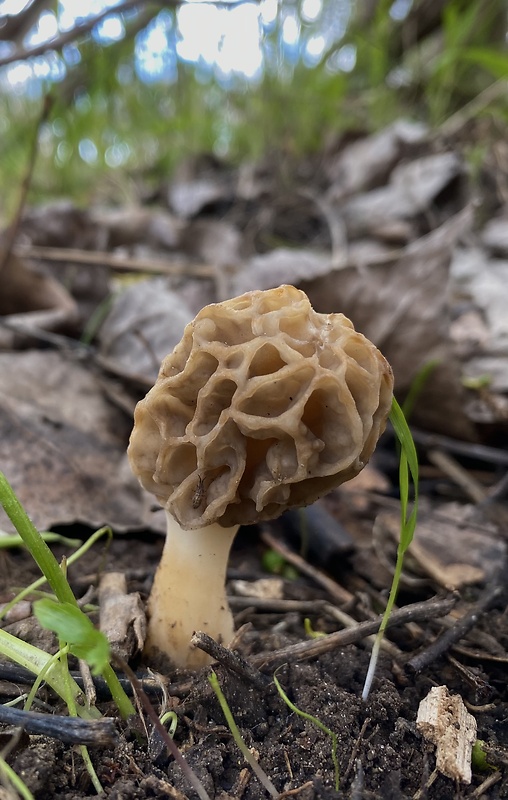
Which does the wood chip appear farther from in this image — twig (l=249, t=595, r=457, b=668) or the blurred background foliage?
the blurred background foliage

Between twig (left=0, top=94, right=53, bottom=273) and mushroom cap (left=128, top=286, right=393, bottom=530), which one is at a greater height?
twig (left=0, top=94, right=53, bottom=273)

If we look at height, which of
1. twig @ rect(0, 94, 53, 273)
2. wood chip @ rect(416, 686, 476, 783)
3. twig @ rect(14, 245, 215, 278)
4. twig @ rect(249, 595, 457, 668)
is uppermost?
twig @ rect(0, 94, 53, 273)

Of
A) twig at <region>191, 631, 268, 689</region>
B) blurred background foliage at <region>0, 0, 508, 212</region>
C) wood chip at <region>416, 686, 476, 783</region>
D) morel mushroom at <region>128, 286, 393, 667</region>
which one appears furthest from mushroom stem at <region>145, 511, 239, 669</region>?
blurred background foliage at <region>0, 0, 508, 212</region>

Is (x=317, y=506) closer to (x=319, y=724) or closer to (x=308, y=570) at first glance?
(x=308, y=570)

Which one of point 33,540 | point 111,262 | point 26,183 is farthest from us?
point 111,262

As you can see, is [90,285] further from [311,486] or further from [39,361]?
[311,486]

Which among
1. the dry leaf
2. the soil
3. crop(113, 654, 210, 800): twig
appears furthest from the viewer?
the dry leaf

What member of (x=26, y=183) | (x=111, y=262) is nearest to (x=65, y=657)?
(x=26, y=183)
